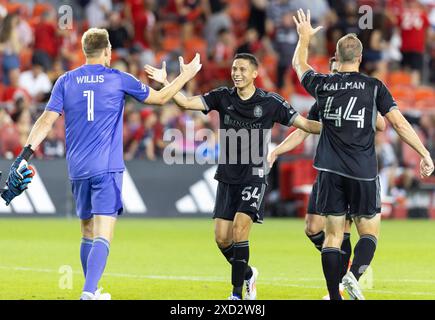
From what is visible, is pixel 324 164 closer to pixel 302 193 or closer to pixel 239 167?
pixel 239 167

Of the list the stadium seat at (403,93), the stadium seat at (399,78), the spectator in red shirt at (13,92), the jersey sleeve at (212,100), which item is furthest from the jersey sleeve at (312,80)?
the stadium seat at (399,78)

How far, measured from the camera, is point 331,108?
37.3ft

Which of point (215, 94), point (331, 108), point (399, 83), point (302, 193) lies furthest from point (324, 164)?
point (399, 83)

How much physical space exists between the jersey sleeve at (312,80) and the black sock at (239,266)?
170 centimetres

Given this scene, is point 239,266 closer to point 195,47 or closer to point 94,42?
point 94,42

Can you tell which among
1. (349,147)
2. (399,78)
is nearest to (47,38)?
(399,78)

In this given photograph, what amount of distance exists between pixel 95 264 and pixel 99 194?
0.67 metres

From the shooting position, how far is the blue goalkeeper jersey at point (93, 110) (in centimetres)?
1116

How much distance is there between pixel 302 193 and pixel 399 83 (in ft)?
16.8

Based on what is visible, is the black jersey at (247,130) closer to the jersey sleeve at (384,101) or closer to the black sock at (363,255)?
the jersey sleeve at (384,101)

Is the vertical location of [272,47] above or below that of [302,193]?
above

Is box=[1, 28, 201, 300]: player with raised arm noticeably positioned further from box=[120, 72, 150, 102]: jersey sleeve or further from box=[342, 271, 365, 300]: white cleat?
box=[342, 271, 365, 300]: white cleat

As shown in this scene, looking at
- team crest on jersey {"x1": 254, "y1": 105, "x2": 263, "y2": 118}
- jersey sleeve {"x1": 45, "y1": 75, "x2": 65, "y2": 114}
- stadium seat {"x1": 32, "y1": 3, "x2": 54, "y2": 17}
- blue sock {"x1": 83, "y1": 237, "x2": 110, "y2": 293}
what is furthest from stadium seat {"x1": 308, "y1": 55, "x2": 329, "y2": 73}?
blue sock {"x1": 83, "y1": 237, "x2": 110, "y2": 293}
